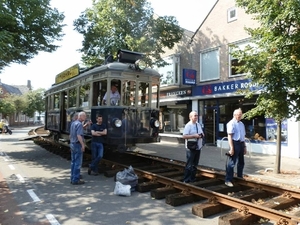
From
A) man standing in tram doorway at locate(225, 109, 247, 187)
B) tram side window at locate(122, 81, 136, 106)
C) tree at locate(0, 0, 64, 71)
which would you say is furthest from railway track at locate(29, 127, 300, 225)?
tree at locate(0, 0, 64, 71)

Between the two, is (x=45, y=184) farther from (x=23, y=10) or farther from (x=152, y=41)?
(x=152, y=41)

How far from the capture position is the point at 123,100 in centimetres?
850

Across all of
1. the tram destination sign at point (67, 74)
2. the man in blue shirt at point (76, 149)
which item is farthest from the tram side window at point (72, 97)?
the man in blue shirt at point (76, 149)

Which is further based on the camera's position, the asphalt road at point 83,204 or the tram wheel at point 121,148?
the tram wheel at point 121,148

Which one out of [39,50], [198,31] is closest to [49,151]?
[39,50]

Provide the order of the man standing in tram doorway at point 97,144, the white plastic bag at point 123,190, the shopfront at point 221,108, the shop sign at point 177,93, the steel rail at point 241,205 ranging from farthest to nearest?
the shop sign at point 177,93 → the shopfront at point 221,108 → the man standing in tram doorway at point 97,144 → the white plastic bag at point 123,190 → the steel rail at point 241,205

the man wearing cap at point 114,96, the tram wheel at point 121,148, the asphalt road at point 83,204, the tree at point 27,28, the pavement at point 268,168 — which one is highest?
the tree at point 27,28

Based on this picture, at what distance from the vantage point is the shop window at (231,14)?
564 inches

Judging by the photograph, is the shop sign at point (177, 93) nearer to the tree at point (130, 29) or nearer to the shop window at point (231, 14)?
the tree at point (130, 29)

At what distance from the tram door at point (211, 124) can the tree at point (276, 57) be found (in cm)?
708

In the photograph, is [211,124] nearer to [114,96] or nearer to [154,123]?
[154,123]

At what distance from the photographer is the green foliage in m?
6.89

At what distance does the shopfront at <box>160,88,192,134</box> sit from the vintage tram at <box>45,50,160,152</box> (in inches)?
295

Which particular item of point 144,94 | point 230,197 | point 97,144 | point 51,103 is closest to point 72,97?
point 144,94
